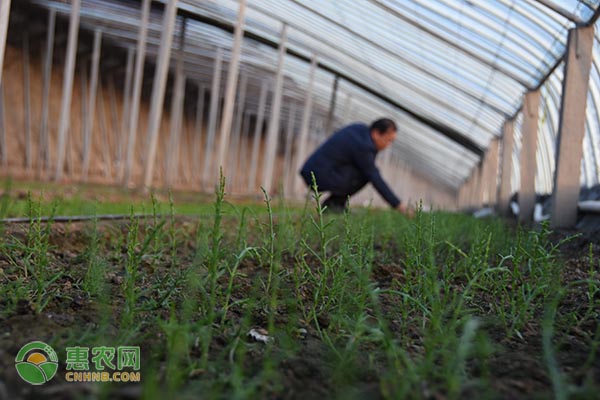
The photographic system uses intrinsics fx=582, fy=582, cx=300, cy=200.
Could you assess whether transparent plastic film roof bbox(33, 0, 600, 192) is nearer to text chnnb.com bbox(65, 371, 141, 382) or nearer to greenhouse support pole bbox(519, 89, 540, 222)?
greenhouse support pole bbox(519, 89, 540, 222)

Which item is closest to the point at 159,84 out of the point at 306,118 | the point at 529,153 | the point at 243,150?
the point at 529,153

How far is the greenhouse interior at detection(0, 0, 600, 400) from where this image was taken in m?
1.49

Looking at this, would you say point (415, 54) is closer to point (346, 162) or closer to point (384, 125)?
point (346, 162)

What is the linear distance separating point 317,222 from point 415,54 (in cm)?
961

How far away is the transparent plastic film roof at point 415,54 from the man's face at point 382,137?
2298 millimetres

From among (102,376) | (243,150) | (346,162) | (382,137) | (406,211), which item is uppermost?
(243,150)

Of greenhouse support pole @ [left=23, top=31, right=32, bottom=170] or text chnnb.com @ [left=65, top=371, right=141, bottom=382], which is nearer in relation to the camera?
text chnnb.com @ [left=65, top=371, right=141, bottom=382]

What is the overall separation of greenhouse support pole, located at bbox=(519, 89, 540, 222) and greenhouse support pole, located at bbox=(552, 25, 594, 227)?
3940 mm

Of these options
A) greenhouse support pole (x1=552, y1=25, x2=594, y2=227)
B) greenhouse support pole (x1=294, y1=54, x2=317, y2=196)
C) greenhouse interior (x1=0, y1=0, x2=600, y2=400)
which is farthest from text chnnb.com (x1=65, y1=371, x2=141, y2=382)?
greenhouse support pole (x1=294, y1=54, x2=317, y2=196)

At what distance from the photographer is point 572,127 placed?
20.7 feet

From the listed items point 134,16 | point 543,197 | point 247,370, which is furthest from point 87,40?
point 247,370

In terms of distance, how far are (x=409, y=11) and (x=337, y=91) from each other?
11708mm

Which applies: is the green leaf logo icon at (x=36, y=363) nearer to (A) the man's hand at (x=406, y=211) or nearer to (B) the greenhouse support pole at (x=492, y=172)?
(A) the man's hand at (x=406, y=211)

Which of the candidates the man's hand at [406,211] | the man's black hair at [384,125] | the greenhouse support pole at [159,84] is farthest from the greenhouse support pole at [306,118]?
the man's hand at [406,211]
